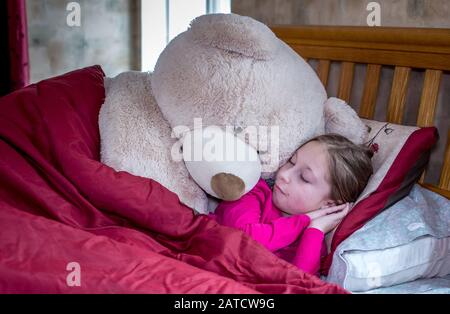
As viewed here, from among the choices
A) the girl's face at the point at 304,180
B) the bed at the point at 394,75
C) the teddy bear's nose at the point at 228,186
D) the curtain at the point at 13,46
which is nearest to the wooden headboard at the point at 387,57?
the bed at the point at 394,75

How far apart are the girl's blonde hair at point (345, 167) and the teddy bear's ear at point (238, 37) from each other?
23cm

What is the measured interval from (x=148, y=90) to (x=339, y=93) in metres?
0.62

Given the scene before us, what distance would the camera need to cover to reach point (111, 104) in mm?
1161

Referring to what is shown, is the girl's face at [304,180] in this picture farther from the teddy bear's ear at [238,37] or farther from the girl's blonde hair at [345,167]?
the teddy bear's ear at [238,37]

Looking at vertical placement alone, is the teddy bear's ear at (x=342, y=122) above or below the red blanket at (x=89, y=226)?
above

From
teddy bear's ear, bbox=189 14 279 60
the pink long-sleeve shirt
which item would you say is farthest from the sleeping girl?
teddy bear's ear, bbox=189 14 279 60

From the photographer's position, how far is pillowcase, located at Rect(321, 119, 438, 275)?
1.05 meters

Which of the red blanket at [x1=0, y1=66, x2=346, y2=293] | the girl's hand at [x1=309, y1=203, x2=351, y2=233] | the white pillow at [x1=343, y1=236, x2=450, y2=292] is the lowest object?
the white pillow at [x1=343, y1=236, x2=450, y2=292]

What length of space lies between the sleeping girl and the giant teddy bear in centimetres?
4

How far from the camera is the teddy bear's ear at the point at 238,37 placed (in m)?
1.06

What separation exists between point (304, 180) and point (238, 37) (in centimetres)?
34

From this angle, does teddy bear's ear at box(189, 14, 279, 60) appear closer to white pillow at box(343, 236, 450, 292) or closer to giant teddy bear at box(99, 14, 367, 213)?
giant teddy bear at box(99, 14, 367, 213)
